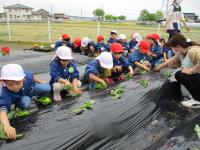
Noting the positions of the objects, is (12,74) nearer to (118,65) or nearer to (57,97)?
(57,97)

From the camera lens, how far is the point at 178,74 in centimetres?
433

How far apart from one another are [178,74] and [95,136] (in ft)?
5.68

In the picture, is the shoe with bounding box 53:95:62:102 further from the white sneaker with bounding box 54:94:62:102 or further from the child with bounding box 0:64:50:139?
the child with bounding box 0:64:50:139

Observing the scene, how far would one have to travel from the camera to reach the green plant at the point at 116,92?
13.1ft

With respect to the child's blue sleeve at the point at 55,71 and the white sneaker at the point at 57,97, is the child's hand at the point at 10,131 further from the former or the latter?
the child's blue sleeve at the point at 55,71

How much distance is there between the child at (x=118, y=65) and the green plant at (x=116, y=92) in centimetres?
129

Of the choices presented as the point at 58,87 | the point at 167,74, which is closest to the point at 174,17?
the point at 167,74

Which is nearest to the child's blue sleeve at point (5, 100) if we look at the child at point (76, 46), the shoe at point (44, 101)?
the shoe at point (44, 101)

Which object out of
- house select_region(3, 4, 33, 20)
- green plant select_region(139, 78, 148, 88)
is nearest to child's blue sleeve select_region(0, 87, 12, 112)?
green plant select_region(139, 78, 148, 88)

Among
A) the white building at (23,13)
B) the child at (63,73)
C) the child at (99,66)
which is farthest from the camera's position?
the white building at (23,13)

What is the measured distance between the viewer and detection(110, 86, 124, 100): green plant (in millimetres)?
3986

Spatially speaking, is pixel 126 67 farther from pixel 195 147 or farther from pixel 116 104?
pixel 195 147

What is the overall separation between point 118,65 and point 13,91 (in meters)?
2.71

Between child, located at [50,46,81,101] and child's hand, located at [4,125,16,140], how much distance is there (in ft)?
5.25
